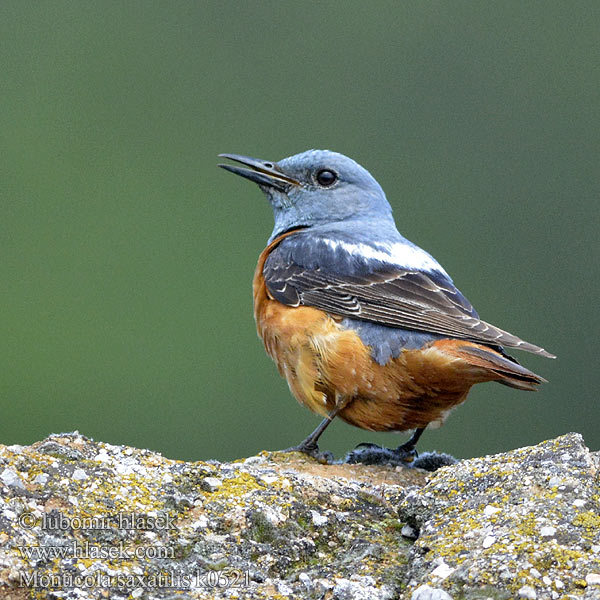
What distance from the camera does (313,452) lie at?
208 inches

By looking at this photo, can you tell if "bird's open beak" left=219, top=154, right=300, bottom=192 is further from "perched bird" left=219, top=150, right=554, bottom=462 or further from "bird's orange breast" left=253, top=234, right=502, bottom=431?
"bird's orange breast" left=253, top=234, right=502, bottom=431

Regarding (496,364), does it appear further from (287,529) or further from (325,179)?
(325,179)

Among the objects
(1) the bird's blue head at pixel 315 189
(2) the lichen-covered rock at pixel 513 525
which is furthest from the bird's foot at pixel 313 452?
(1) the bird's blue head at pixel 315 189

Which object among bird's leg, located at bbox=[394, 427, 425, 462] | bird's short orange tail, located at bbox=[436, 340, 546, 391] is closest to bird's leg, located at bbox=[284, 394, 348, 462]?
bird's leg, located at bbox=[394, 427, 425, 462]

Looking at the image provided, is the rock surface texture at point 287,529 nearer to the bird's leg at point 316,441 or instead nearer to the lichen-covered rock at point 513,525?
the lichen-covered rock at point 513,525

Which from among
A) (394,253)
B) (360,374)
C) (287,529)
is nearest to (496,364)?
(360,374)

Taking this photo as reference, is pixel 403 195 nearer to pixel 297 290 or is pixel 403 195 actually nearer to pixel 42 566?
pixel 297 290

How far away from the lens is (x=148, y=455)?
381cm

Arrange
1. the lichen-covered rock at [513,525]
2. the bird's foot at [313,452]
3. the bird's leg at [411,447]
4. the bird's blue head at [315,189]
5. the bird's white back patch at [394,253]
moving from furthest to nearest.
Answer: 1. the bird's blue head at [315,189]
2. the bird's white back patch at [394,253]
3. the bird's leg at [411,447]
4. the bird's foot at [313,452]
5. the lichen-covered rock at [513,525]

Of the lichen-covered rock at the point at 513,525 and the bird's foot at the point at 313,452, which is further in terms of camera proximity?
the bird's foot at the point at 313,452

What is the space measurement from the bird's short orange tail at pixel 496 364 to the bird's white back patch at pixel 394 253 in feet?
3.05

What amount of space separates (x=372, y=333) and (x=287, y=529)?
7.56ft

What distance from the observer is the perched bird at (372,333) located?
17.1ft

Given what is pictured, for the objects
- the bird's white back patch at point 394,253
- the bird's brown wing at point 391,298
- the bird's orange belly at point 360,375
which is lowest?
the bird's orange belly at point 360,375
